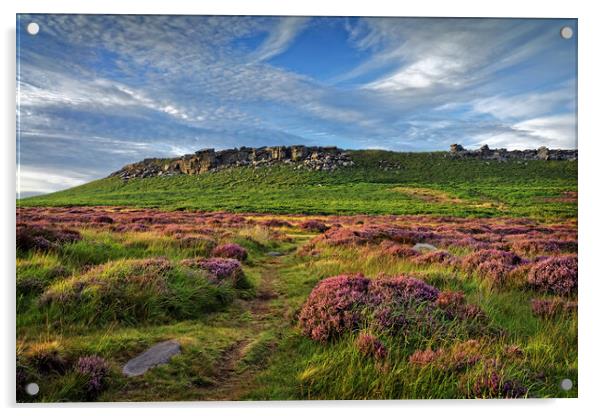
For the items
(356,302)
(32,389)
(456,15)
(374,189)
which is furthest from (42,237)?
(456,15)

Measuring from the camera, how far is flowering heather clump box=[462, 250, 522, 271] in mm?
5496

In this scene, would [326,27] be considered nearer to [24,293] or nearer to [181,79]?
[181,79]

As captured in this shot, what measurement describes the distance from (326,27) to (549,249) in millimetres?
4624

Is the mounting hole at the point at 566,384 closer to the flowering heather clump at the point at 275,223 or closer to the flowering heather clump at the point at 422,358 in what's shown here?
the flowering heather clump at the point at 422,358

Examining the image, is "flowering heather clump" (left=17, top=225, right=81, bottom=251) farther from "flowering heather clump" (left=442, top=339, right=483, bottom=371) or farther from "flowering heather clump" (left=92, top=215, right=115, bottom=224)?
"flowering heather clump" (left=442, top=339, right=483, bottom=371)

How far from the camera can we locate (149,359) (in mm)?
4070

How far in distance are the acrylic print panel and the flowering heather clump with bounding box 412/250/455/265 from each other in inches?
1.0

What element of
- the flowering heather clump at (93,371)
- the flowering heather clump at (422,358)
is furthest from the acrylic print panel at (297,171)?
the flowering heather clump at (93,371)

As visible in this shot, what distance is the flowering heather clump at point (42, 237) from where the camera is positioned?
504 centimetres

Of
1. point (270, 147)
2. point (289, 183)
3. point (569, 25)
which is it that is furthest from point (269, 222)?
point (569, 25)

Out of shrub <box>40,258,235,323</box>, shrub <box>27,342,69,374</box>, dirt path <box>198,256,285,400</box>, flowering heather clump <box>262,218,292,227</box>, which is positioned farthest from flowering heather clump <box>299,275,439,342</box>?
shrub <box>27,342,69,374</box>

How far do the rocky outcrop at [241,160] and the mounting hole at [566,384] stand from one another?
388 centimetres

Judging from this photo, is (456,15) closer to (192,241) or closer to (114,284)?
(192,241)

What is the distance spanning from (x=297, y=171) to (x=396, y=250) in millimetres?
1956
